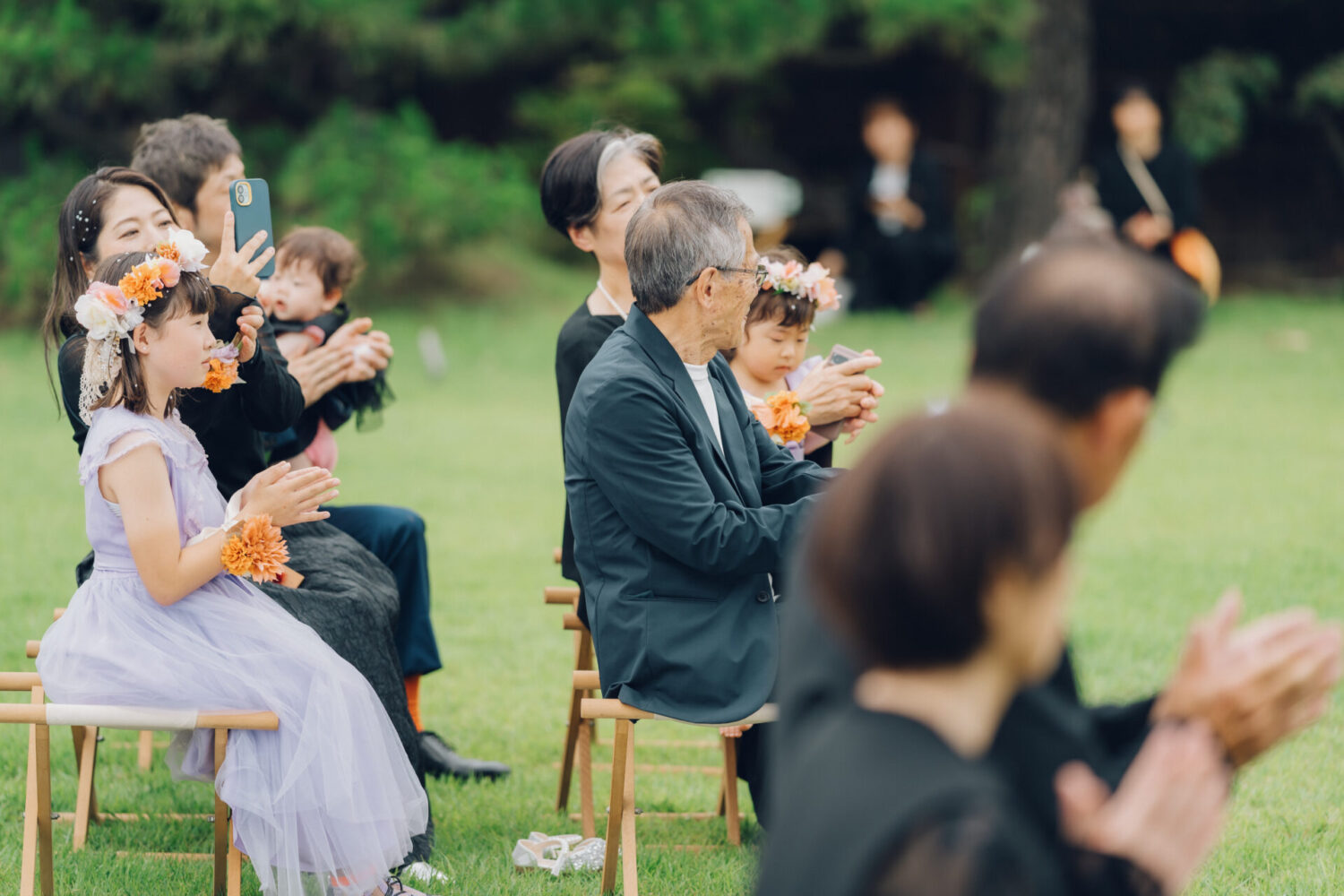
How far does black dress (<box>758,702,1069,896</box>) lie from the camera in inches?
48.9

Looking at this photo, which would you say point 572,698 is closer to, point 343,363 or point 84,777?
point 343,363

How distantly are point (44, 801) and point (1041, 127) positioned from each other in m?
12.6

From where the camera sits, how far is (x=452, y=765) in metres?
4.17

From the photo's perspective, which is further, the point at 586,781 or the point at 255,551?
the point at 586,781

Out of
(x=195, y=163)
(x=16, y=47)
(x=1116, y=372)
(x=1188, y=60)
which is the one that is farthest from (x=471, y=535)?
(x=1188, y=60)

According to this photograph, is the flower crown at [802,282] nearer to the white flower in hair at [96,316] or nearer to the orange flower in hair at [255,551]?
the orange flower in hair at [255,551]

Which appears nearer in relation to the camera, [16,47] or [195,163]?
[195,163]

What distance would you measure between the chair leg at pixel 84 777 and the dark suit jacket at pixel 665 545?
1.47m

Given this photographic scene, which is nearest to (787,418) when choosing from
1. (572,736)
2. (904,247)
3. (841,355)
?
(841,355)

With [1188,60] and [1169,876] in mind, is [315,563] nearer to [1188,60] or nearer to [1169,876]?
[1169,876]

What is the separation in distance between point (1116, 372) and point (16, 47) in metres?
12.2

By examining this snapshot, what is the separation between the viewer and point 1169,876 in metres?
1.42

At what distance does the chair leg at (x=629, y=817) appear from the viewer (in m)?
3.03

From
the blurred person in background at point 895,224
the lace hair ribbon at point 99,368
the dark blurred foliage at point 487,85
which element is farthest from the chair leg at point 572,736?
the blurred person in background at point 895,224
